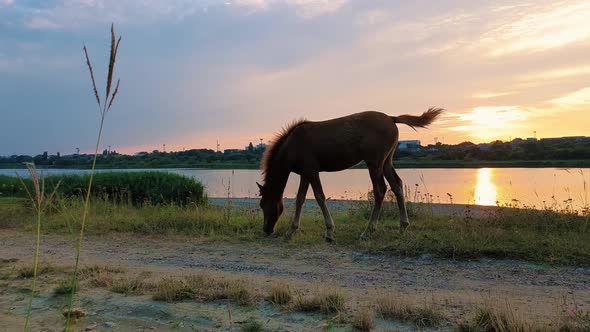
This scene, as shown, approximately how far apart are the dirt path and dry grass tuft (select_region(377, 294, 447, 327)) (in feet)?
0.83

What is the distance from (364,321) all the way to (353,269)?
227cm

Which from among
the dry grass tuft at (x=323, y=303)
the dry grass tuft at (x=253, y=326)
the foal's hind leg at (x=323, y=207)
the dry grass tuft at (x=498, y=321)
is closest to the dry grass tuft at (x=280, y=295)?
the dry grass tuft at (x=323, y=303)

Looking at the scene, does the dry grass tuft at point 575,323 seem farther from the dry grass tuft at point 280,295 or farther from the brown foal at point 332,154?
the brown foal at point 332,154

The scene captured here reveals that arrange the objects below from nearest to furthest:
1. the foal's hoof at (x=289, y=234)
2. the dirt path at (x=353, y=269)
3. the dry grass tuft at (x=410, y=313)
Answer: the dry grass tuft at (x=410, y=313) → the dirt path at (x=353, y=269) → the foal's hoof at (x=289, y=234)

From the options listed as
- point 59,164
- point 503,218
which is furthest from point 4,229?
point 59,164

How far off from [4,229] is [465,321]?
391 inches

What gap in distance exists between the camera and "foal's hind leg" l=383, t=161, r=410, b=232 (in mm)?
7762

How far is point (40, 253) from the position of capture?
6840 millimetres

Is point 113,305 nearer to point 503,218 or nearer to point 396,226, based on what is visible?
point 396,226

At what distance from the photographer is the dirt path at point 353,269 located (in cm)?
431

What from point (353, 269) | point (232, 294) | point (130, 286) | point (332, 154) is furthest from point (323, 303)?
point (332, 154)

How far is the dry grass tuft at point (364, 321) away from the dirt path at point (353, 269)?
0.37 metres

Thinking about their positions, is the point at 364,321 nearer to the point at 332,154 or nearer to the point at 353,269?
the point at 353,269

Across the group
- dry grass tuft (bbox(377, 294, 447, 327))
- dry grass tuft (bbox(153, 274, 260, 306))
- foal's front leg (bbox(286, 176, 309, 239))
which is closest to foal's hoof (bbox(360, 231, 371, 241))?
foal's front leg (bbox(286, 176, 309, 239))
